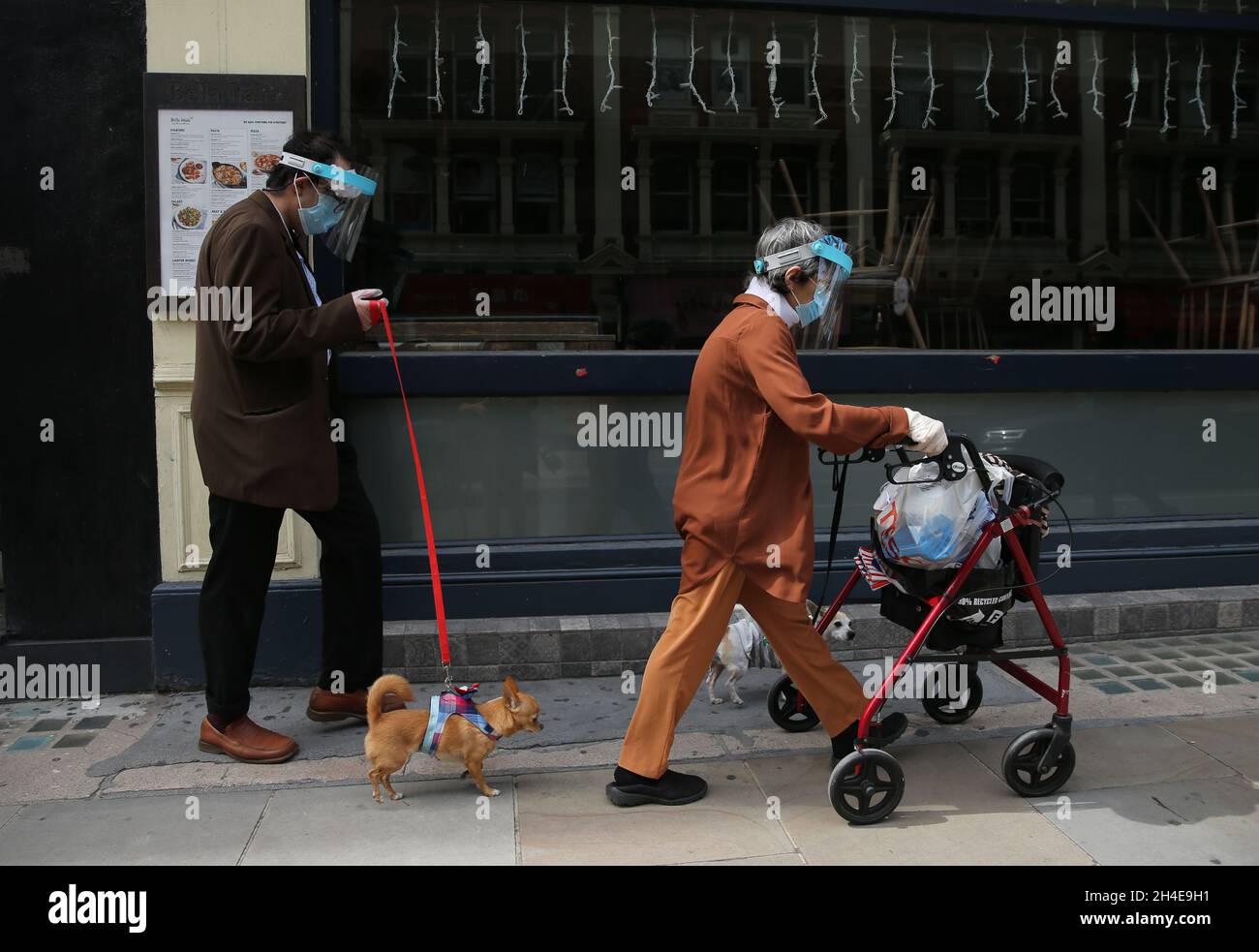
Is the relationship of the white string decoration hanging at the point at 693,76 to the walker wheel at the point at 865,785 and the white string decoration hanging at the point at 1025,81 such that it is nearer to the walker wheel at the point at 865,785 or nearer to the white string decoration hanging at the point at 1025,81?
the white string decoration hanging at the point at 1025,81

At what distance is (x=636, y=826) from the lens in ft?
12.4

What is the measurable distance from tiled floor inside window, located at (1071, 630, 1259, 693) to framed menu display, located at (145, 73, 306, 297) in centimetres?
435

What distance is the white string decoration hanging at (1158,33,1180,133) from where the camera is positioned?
6.48 m

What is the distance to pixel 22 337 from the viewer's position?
202 inches

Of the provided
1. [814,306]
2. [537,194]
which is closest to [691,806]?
[814,306]

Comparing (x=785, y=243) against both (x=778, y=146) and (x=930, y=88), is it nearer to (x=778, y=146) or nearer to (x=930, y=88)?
(x=778, y=146)

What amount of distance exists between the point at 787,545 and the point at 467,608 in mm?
2173

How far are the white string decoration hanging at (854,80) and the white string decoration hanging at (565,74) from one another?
58.3 inches

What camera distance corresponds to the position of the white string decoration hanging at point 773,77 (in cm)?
596

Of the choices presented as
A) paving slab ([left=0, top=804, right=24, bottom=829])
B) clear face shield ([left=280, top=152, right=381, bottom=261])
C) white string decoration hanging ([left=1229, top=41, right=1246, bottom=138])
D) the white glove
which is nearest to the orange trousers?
the white glove

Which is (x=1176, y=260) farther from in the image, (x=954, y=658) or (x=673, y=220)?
(x=954, y=658)

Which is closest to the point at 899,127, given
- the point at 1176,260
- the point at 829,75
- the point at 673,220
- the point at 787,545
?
the point at 829,75

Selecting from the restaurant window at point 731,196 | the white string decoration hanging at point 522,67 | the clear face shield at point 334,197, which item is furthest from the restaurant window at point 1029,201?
the clear face shield at point 334,197

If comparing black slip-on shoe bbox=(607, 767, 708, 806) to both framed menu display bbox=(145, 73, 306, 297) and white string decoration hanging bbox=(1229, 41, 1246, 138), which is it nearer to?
framed menu display bbox=(145, 73, 306, 297)
